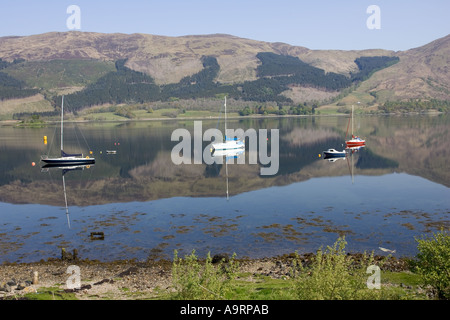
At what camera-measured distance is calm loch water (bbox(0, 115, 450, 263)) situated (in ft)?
148

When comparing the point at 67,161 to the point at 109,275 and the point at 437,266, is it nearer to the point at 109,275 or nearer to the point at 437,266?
the point at 109,275

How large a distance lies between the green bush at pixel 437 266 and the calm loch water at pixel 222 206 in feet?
48.4

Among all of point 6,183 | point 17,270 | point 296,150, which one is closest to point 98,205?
point 17,270

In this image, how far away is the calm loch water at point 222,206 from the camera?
45031mm

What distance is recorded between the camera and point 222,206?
62812 millimetres

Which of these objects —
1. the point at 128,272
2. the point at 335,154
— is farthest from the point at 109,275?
the point at 335,154

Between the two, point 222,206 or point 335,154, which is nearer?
point 222,206

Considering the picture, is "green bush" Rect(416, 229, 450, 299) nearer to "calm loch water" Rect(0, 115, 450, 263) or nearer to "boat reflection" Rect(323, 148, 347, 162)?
"calm loch water" Rect(0, 115, 450, 263)

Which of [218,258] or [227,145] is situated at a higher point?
[227,145]

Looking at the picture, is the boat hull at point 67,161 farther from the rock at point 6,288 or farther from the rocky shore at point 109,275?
the rock at point 6,288

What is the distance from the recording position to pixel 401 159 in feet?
346

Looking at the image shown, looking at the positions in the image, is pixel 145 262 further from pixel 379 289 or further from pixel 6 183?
pixel 6 183

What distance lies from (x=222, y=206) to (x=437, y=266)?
40135 millimetres

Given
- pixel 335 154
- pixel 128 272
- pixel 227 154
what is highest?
pixel 335 154
